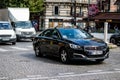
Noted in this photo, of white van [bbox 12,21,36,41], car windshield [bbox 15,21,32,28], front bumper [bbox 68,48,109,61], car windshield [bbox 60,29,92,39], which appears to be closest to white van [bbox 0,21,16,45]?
white van [bbox 12,21,36,41]

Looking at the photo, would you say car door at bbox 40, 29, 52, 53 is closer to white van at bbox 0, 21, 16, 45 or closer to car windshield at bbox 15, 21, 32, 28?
white van at bbox 0, 21, 16, 45

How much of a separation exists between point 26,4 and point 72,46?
156ft

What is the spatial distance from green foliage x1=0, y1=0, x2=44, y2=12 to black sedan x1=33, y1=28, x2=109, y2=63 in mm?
43439

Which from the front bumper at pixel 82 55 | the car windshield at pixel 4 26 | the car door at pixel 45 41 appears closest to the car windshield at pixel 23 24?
the car windshield at pixel 4 26

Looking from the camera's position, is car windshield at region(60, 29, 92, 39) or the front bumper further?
car windshield at region(60, 29, 92, 39)

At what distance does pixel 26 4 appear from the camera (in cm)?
6219

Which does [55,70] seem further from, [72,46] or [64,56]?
[64,56]

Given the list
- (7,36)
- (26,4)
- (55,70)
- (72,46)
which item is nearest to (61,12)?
(26,4)

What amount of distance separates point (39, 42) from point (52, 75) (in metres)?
5.79

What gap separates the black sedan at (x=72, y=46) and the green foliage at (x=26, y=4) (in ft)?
143

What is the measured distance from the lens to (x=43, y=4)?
2697 inches

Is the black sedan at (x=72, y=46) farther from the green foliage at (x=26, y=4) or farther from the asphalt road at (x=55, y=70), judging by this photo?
the green foliage at (x=26, y=4)

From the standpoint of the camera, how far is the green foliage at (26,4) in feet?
199

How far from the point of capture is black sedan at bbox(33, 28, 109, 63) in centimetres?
1511
